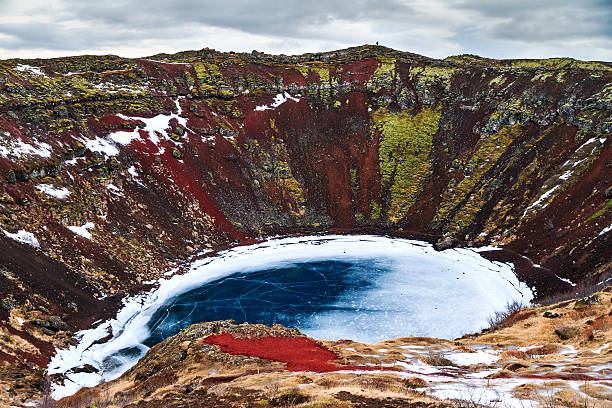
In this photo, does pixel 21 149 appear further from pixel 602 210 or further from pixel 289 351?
pixel 602 210

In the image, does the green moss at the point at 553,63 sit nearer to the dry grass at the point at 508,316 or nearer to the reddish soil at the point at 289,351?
the dry grass at the point at 508,316

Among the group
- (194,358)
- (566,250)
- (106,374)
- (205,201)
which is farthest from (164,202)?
(566,250)

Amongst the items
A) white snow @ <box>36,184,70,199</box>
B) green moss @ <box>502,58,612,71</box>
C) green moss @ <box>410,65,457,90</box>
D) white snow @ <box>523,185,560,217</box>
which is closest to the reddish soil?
white snow @ <box>36,184,70,199</box>

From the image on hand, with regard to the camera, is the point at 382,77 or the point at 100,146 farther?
the point at 382,77

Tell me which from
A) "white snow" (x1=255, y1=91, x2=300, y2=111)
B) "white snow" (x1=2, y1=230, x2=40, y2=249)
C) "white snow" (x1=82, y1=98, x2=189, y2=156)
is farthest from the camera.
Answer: "white snow" (x1=255, y1=91, x2=300, y2=111)

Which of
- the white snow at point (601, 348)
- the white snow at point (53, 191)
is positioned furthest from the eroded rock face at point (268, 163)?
the white snow at point (601, 348)

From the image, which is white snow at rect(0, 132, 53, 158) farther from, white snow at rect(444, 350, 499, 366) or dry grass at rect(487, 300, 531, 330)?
dry grass at rect(487, 300, 531, 330)

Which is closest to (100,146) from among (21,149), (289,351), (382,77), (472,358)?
(21,149)
